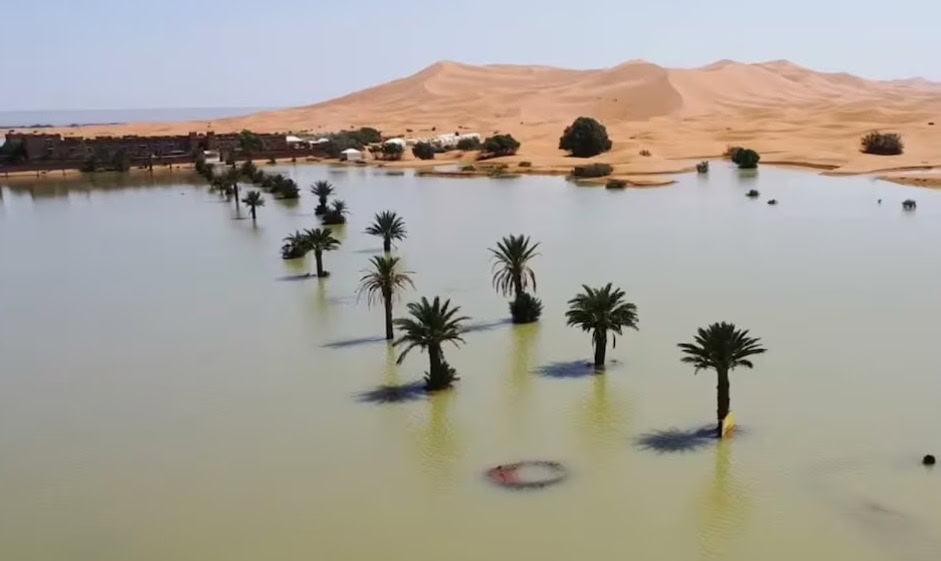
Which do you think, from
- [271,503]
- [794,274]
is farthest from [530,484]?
[794,274]

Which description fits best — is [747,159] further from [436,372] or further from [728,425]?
[728,425]

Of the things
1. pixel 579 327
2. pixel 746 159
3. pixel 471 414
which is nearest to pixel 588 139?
pixel 746 159

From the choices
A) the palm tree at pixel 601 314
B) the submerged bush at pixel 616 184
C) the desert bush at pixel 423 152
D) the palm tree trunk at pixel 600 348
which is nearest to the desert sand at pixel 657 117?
the submerged bush at pixel 616 184

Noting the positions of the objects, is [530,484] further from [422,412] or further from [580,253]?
[580,253]

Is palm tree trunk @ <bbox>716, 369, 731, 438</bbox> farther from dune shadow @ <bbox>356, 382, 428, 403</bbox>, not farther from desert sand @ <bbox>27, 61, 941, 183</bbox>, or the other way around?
desert sand @ <bbox>27, 61, 941, 183</bbox>

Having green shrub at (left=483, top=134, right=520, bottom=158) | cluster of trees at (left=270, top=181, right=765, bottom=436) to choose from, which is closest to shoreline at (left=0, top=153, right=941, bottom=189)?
green shrub at (left=483, top=134, right=520, bottom=158)
